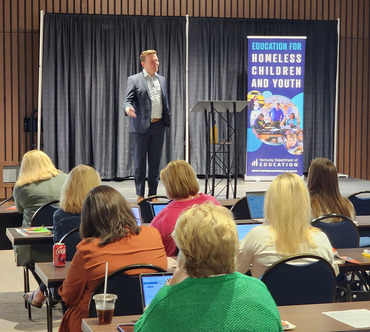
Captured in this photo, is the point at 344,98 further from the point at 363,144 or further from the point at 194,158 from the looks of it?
the point at 194,158

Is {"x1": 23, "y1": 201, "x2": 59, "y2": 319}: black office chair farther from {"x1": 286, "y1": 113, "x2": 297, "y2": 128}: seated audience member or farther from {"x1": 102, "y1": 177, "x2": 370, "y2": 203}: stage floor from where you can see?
{"x1": 286, "y1": 113, "x2": 297, "y2": 128}: seated audience member

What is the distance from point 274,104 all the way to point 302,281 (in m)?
7.75

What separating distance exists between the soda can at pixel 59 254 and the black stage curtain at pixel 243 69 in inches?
316

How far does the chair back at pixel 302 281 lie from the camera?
2.96 metres

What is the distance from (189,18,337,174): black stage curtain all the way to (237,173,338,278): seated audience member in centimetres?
824

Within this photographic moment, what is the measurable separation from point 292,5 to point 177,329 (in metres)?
10.7

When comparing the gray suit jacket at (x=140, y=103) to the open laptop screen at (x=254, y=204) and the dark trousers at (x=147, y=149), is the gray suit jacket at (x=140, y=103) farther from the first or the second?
the open laptop screen at (x=254, y=204)

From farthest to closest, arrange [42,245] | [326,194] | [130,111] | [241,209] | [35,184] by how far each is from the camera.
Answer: [130,111] → [241,209] → [35,184] → [42,245] → [326,194]

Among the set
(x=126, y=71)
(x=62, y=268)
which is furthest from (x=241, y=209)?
(x=126, y=71)

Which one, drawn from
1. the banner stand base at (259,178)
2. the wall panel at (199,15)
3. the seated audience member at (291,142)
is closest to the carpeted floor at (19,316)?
the wall panel at (199,15)

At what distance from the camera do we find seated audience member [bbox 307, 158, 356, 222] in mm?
4469

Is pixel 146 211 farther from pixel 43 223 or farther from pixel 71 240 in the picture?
pixel 71 240

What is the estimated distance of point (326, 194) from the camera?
4492mm

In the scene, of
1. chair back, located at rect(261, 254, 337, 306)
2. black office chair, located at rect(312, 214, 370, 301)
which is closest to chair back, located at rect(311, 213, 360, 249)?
black office chair, located at rect(312, 214, 370, 301)
